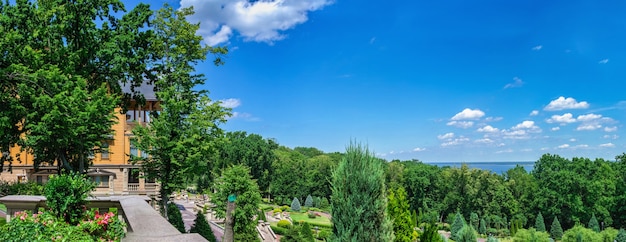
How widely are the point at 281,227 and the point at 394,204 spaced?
2571cm

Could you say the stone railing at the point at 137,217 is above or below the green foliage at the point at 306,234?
above

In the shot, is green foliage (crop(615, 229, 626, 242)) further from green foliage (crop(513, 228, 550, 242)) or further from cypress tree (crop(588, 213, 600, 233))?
cypress tree (crop(588, 213, 600, 233))

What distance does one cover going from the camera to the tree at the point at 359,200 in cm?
832

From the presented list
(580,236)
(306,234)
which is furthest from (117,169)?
(580,236)

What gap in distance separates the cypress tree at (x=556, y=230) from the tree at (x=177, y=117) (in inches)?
1849

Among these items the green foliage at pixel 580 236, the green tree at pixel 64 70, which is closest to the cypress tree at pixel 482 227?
the green foliage at pixel 580 236

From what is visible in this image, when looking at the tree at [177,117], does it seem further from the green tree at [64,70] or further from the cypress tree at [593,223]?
the cypress tree at [593,223]

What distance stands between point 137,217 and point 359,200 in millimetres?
4171

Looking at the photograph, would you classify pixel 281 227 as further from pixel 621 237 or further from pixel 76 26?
pixel 621 237

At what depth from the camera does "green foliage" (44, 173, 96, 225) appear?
641cm

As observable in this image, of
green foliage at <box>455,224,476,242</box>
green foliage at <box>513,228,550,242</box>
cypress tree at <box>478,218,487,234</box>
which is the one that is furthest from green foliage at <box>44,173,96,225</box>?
cypress tree at <box>478,218,487,234</box>

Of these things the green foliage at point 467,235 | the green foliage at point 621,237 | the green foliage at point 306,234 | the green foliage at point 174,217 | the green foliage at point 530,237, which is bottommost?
the green foliage at point 621,237

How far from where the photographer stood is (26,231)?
5562 millimetres

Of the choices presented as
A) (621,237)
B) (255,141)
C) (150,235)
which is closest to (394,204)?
(150,235)
